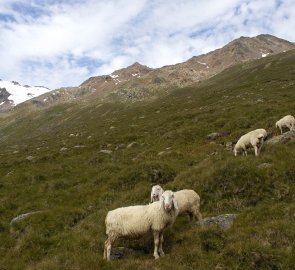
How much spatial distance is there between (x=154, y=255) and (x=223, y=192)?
5051 mm

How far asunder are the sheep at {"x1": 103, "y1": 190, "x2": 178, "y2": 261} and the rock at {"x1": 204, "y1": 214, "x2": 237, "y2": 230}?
143cm

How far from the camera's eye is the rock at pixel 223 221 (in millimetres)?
12633

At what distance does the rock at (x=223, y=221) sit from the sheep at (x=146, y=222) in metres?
1.43

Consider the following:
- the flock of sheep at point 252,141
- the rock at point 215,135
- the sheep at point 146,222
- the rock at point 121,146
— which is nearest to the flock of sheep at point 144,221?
the sheep at point 146,222

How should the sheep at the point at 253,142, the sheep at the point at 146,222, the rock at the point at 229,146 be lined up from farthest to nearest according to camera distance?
the rock at the point at 229,146 → the sheep at the point at 253,142 → the sheep at the point at 146,222

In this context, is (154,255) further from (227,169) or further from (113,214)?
(227,169)

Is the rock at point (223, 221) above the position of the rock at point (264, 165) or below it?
below

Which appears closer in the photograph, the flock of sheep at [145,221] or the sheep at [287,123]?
the flock of sheep at [145,221]

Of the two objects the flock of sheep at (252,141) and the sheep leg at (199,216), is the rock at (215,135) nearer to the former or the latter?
the flock of sheep at (252,141)

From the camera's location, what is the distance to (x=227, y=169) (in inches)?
652

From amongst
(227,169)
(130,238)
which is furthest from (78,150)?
(130,238)

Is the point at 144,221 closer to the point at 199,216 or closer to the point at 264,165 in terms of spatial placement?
the point at 199,216

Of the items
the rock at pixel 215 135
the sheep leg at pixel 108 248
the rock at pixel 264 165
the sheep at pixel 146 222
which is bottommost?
the sheep leg at pixel 108 248

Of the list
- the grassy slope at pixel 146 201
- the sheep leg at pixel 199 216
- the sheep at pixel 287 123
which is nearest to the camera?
the grassy slope at pixel 146 201
